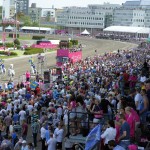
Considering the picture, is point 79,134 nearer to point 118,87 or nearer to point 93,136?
point 93,136

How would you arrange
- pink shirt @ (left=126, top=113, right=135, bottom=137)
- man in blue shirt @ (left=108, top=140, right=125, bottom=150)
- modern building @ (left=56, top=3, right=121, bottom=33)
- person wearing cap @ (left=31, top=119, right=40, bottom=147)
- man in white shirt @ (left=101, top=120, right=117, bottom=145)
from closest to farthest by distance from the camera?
man in blue shirt @ (left=108, top=140, right=125, bottom=150)
man in white shirt @ (left=101, top=120, right=117, bottom=145)
pink shirt @ (left=126, top=113, right=135, bottom=137)
person wearing cap @ (left=31, top=119, right=40, bottom=147)
modern building @ (left=56, top=3, right=121, bottom=33)

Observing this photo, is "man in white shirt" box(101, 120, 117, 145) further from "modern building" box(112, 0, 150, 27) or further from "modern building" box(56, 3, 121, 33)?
"modern building" box(56, 3, 121, 33)

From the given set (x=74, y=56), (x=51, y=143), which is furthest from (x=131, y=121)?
(x=74, y=56)

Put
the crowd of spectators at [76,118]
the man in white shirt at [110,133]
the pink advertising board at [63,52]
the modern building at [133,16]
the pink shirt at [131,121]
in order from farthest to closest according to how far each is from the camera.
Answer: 1. the modern building at [133,16]
2. the pink advertising board at [63,52]
3. the pink shirt at [131,121]
4. the crowd of spectators at [76,118]
5. the man in white shirt at [110,133]

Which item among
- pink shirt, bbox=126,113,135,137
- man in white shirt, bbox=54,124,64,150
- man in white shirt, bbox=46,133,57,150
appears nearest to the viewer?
pink shirt, bbox=126,113,135,137

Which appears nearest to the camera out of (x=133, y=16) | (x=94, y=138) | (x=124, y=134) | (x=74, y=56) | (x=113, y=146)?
(x=113, y=146)

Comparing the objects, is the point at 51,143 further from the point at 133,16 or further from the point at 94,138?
the point at 133,16

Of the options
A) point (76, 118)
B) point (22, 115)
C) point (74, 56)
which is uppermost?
point (76, 118)

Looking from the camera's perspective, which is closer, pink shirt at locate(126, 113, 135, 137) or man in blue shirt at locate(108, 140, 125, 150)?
man in blue shirt at locate(108, 140, 125, 150)

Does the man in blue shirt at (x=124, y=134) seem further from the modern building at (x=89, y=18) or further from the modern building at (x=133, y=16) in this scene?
the modern building at (x=89, y=18)

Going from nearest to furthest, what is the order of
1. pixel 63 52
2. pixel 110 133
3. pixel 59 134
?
pixel 110 133 → pixel 59 134 → pixel 63 52

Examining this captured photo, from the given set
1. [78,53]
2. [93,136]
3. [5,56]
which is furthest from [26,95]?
[5,56]

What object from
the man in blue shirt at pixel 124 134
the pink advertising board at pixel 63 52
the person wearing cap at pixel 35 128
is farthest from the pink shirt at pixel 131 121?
the pink advertising board at pixel 63 52

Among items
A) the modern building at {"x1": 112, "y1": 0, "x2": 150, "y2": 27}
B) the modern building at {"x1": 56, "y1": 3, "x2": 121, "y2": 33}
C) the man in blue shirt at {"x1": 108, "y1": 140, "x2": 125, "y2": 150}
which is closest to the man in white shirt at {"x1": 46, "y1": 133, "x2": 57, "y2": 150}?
the man in blue shirt at {"x1": 108, "y1": 140, "x2": 125, "y2": 150}
